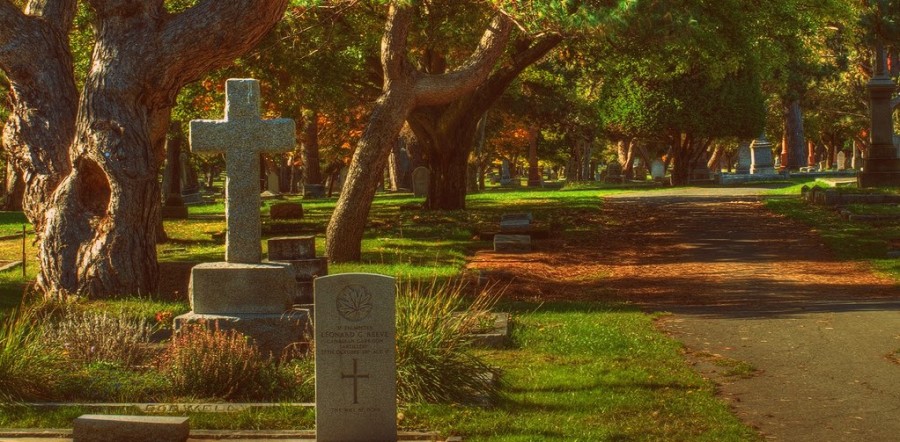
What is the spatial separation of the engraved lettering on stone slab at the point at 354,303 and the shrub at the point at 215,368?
5.94 feet

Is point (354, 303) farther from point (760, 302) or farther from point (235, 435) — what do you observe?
point (760, 302)

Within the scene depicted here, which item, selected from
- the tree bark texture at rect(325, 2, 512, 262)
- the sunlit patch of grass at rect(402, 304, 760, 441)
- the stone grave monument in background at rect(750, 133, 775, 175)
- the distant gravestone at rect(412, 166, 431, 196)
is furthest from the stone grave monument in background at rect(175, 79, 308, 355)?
the stone grave monument in background at rect(750, 133, 775, 175)

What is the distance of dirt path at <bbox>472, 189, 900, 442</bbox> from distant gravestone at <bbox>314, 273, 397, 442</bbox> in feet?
9.28

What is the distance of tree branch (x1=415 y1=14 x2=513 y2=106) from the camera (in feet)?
72.2

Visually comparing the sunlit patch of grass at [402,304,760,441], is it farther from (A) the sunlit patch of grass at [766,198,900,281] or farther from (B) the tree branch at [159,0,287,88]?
(A) the sunlit patch of grass at [766,198,900,281]

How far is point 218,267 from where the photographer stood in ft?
36.9

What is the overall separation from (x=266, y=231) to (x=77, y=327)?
17.3 meters

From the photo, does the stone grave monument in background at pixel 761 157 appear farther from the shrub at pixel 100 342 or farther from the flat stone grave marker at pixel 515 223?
the shrub at pixel 100 342

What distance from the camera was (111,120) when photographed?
16.3m

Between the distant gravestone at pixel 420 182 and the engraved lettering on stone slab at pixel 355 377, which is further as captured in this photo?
the distant gravestone at pixel 420 182

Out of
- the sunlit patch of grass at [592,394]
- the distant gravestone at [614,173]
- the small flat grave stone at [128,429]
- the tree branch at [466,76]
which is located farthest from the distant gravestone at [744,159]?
the small flat grave stone at [128,429]

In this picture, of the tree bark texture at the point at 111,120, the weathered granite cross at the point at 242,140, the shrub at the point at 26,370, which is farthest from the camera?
the tree bark texture at the point at 111,120

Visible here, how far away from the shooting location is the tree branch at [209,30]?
54.2 ft

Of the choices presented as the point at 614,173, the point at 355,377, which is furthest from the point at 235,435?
the point at 614,173
